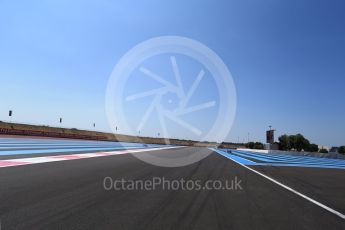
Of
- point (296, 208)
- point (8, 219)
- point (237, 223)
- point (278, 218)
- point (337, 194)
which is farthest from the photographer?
point (337, 194)

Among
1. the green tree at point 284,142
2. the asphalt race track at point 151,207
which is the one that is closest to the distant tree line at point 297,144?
the green tree at point 284,142

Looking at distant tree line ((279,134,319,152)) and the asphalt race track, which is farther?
distant tree line ((279,134,319,152))

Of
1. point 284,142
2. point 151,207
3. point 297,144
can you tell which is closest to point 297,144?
point 297,144

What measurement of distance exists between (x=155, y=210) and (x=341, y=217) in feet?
11.5

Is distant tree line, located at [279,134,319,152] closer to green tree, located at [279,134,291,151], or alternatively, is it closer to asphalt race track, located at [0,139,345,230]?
green tree, located at [279,134,291,151]

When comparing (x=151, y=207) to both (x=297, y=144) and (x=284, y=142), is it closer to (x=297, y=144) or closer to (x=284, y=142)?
(x=297, y=144)

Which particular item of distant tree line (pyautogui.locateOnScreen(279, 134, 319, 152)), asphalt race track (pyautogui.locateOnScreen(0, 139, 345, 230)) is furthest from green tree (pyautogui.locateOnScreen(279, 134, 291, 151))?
asphalt race track (pyautogui.locateOnScreen(0, 139, 345, 230))

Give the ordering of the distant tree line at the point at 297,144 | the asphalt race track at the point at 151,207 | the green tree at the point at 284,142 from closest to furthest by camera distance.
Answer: the asphalt race track at the point at 151,207, the distant tree line at the point at 297,144, the green tree at the point at 284,142

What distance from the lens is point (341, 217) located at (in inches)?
221

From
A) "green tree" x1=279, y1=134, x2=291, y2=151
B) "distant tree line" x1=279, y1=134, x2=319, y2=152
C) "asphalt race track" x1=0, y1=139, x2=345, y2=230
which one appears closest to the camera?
"asphalt race track" x1=0, y1=139, x2=345, y2=230

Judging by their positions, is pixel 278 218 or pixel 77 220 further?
pixel 278 218

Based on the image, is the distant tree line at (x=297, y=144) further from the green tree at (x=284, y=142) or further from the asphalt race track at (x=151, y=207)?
the asphalt race track at (x=151, y=207)

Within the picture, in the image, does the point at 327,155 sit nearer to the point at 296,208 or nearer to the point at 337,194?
the point at 337,194

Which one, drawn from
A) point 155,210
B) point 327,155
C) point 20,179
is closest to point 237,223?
point 155,210
